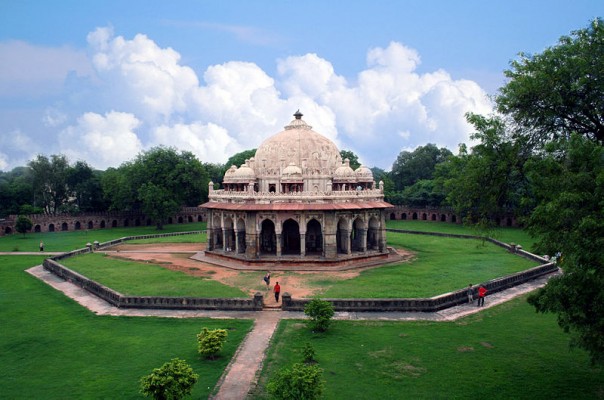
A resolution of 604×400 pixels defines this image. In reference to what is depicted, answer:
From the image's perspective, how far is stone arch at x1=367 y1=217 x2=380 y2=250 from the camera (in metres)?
40.3

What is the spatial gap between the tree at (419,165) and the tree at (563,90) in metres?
72.2

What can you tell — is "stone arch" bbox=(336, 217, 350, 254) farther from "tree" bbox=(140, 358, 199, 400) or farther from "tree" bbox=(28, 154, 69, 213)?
"tree" bbox=(28, 154, 69, 213)

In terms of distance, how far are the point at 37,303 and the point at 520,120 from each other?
2515cm

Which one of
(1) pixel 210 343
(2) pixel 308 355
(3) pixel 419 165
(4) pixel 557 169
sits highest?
(3) pixel 419 165

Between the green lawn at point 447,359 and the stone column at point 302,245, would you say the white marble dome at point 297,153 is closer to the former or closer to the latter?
the stone column at point 302,245

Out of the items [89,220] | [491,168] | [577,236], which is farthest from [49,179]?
[577,236]

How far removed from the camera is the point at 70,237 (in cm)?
5484

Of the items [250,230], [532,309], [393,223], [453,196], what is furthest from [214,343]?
[393,223]

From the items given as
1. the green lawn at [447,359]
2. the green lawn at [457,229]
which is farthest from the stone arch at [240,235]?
the green lawn at [457,229]

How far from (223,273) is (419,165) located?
2533 inches

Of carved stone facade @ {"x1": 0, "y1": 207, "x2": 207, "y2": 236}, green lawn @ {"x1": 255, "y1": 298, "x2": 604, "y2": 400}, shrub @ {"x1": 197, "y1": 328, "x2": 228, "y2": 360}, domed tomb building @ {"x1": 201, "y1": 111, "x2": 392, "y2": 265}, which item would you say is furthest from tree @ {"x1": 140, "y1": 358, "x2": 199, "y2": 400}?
carved stone facade @ {"x1": 0, "y1": 207, "x2": 207, "y2": 236}

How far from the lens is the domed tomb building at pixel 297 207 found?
36.8 m

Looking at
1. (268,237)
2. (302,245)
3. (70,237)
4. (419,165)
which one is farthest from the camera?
(419,165)

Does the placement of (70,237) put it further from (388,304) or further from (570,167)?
(570,167)
